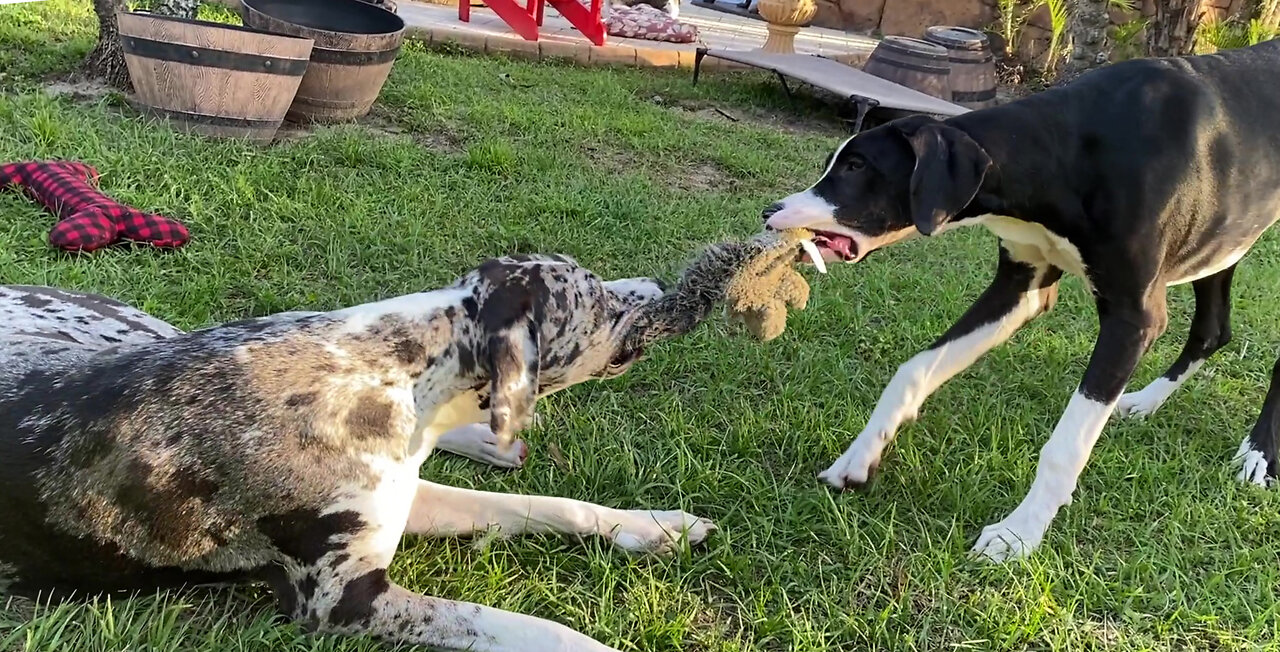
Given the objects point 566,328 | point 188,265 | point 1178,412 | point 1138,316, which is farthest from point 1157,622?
point 188,265

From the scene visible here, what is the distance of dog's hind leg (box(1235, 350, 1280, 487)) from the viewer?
3711 millimetres

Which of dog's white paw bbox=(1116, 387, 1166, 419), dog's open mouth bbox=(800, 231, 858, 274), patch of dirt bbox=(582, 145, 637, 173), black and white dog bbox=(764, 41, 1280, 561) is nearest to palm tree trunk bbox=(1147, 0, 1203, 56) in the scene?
patch of dirt bbox=(582, 145, 637, 173)

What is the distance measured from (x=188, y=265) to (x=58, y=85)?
346cm

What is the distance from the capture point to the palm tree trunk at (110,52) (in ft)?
22.2

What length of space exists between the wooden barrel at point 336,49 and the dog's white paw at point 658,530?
15.5ft

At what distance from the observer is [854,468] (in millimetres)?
3449

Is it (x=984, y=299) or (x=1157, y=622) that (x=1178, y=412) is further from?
(x=1157, y=622)

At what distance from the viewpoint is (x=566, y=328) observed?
2.62 metres

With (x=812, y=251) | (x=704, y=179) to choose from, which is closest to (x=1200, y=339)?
(x=812, y=251)

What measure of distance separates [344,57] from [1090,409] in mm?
5306

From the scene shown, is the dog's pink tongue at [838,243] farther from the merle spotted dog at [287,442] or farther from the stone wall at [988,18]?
the stone wall at [988,18]

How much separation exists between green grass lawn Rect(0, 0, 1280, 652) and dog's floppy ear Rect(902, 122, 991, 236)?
0.91 m

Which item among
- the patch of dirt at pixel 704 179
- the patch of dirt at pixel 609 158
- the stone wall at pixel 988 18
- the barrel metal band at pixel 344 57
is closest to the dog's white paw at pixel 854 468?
the patch of dirt at pixel 704 179

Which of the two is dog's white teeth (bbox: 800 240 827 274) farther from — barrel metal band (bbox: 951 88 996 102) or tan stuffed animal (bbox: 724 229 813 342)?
barrel metal band (bbox: 951 88 996 102)
